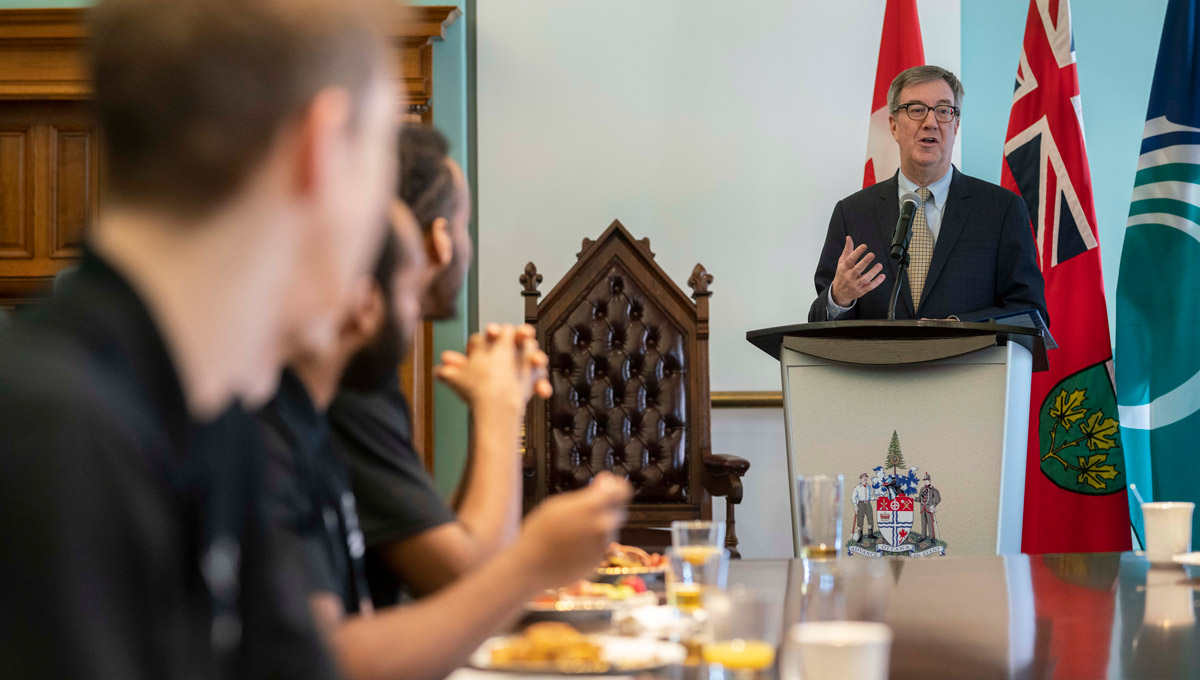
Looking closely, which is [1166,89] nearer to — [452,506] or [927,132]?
[927,132]

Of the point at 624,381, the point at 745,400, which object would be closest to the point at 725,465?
the point at 624,381

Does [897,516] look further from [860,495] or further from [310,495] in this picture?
[310,495]

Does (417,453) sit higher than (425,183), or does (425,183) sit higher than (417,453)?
Answer: (425,183)

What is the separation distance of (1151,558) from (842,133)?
299 cm

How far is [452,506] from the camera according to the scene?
147cm

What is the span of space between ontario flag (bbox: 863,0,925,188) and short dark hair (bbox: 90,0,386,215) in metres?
3.83

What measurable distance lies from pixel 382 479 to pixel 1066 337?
340 centimetres

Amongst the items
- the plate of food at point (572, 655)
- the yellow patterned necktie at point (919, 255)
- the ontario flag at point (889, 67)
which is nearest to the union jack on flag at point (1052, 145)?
the ontario flag at point (889, 67)

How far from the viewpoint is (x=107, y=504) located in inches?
17.3

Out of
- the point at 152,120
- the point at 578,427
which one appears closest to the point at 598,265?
the point at 578,427

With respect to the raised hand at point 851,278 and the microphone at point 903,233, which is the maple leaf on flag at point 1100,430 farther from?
the microphone at point 903,233

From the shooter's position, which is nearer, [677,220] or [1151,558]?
[1151,558]

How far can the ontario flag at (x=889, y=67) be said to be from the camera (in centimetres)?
413

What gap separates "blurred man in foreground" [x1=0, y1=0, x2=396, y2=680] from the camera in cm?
43
